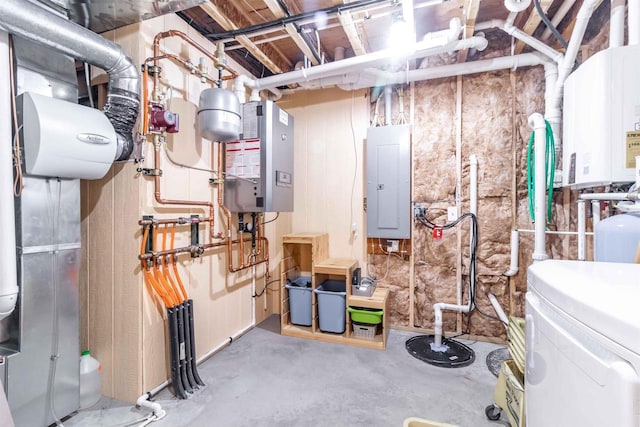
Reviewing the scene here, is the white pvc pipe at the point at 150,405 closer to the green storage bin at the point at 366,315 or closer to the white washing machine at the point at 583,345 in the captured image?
the green storage bin at the point at 366,315

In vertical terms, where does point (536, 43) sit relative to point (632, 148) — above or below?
above

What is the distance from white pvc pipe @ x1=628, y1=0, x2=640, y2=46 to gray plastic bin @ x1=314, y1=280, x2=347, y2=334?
2.67m

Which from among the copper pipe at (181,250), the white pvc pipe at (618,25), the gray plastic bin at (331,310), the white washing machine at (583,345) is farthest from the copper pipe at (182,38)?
the white pvc pipe at (618,25)

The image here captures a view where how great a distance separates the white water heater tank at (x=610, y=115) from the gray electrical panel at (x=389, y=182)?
4.51ft

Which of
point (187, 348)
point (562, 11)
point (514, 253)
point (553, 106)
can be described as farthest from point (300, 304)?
point (562, 11)

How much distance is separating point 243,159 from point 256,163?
0.48ft

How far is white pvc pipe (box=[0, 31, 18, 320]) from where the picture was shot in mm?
1392

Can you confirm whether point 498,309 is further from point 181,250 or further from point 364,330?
point 181,250

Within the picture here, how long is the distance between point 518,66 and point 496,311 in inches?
88.0

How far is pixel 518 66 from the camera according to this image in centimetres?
262

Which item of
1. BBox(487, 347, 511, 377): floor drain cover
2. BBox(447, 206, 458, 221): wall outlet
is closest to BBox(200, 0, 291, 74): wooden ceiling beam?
BBox(447, 206, 458, 221): wall outlet

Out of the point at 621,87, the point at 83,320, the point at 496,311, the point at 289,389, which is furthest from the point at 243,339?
the point at 621,87

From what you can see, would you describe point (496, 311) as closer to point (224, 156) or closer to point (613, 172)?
point (613, 172)

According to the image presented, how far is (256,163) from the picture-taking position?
2.65m
